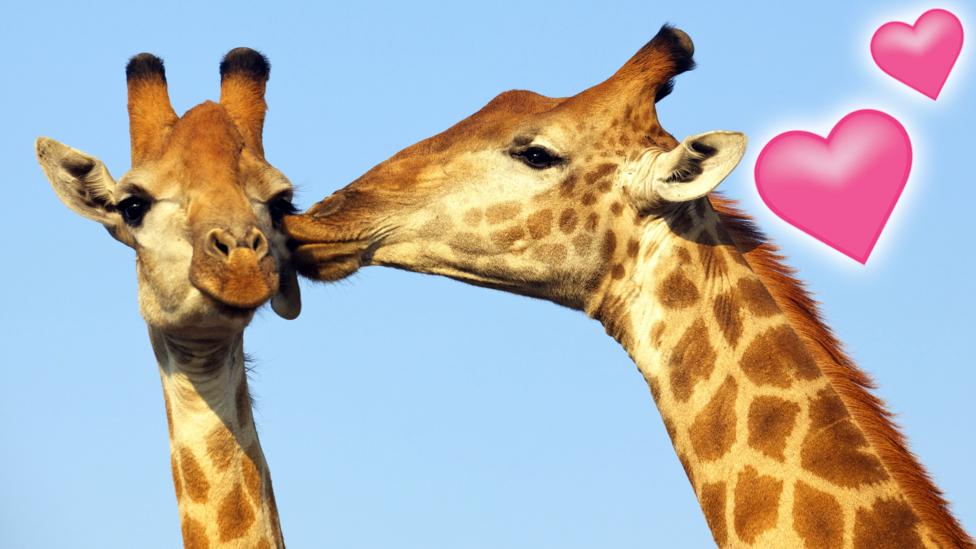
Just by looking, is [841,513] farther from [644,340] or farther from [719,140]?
[719,140]

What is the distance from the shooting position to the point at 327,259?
10.1 m

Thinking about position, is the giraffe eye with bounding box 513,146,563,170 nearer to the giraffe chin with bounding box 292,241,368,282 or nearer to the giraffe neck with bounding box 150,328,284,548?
the giraffe chin with bounding box 292,241,368,282

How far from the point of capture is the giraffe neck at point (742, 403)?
28.8 feet

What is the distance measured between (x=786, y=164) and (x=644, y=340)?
1.77 metres

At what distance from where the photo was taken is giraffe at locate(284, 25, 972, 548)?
29.2 ft

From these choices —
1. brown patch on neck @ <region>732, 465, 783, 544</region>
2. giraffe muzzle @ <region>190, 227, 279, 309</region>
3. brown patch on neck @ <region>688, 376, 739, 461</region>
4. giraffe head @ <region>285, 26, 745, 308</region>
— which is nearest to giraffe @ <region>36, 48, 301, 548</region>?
giraffe muzzle @ <region>190, 227, 279, 309</region>

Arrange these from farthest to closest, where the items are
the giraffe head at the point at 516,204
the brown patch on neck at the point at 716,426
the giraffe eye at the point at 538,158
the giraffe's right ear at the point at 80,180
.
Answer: the giraffe eye at the point at 538,158 → the giraffe head at the point at 516,204 → the giraffe's right ear at the point at 80,180 → the brown patch on neck at the point at 716,426

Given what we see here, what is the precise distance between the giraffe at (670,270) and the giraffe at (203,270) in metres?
0.70

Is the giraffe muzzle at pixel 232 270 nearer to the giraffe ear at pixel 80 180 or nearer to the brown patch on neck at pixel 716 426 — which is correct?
the giraffe ear at pixel 80 180

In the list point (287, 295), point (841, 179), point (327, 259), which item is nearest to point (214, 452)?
point (287, 295)

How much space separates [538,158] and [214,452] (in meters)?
2.86

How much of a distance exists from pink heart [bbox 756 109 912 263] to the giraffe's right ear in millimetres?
4212

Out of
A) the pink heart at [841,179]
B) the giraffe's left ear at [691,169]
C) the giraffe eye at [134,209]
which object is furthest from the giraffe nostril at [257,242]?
the pink heart at [841,179]

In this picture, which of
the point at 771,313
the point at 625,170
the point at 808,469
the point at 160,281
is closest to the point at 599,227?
the point at 625,170
